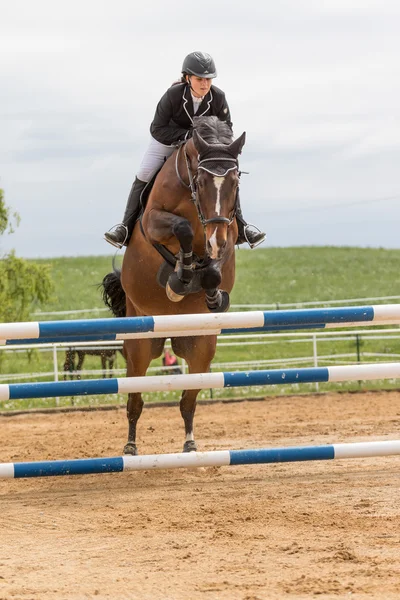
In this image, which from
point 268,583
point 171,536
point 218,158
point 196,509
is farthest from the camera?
point 218,158

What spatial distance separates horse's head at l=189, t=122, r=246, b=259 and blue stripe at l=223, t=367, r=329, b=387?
85 centimetres

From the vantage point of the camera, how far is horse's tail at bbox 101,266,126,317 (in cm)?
860

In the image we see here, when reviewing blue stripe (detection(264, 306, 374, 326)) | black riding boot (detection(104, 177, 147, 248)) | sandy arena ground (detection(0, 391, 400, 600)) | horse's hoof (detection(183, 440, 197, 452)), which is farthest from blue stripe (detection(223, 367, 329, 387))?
black riding boot (detection(104, 177, 147, 248))

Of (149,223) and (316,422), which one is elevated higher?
(149,223)

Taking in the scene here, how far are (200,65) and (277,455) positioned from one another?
3109 millimetres

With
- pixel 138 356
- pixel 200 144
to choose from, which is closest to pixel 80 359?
pixel 138 356

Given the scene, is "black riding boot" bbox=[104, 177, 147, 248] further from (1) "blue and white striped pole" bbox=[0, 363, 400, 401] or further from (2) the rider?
(1) "blue and white striped pole" bbox=[0, 363, 400, 401]

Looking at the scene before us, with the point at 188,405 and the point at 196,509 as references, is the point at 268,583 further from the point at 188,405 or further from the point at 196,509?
the point at 188,405

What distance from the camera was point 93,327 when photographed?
16.3 feet

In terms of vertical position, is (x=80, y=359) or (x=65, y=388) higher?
(x=65, y=388)

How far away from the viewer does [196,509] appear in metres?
4.92

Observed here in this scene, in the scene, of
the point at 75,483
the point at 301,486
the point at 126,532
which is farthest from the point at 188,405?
the point at 126,532

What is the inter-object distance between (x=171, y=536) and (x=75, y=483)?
2.04 metres

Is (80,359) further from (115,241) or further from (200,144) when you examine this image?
(200,144)
